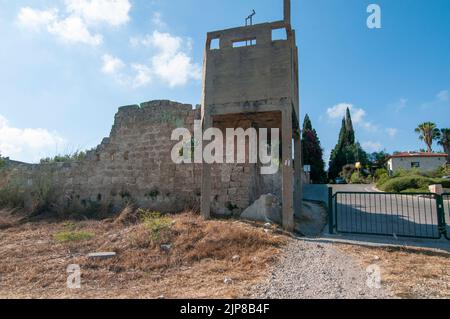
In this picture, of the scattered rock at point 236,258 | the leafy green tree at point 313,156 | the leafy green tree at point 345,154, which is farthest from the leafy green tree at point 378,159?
the scattered rock at point 236,258

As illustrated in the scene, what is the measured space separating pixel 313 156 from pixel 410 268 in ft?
110

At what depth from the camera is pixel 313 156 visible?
3672 centimetres

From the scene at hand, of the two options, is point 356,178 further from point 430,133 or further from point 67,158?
point 67,158

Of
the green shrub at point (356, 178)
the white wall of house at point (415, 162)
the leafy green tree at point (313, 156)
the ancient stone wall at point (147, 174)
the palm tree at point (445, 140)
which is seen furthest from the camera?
the palm tree at point (445, 140)

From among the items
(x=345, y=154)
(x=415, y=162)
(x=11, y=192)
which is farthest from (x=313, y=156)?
(x=11, y=192)

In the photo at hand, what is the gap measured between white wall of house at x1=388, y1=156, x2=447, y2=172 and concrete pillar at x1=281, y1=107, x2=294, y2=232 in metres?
37.2

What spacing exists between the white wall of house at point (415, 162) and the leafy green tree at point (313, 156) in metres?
10.0

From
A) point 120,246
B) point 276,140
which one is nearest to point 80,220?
point 120,246

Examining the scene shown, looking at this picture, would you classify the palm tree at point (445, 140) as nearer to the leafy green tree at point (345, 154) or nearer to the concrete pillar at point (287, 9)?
the leafy green tree at point (345, 154)

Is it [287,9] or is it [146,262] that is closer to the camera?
[146,262]

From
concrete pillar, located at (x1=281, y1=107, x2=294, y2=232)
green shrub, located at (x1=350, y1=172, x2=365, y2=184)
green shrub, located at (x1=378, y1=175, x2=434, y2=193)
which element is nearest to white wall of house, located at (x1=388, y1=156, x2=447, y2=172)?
green shrub, located at (x1=350, y1=172, x2=365, y2=184)

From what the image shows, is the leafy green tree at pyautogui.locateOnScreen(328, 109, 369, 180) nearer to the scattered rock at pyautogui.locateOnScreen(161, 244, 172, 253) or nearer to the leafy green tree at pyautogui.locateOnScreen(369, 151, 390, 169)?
the leafy green tree at pyautogui.locateOnScreen(369, 151, 390, 169)

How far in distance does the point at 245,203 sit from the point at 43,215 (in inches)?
295

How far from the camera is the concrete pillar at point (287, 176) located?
7156mm
